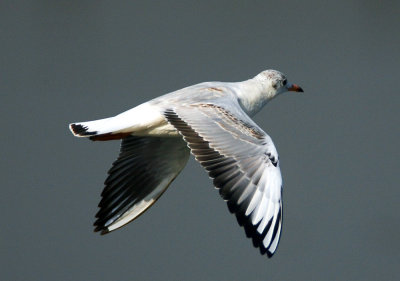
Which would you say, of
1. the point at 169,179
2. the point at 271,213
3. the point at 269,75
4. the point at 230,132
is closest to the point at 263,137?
the point at 230,132

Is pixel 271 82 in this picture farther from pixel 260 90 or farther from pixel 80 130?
pixel 80 130

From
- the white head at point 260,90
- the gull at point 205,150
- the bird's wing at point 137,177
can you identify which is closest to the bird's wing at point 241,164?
the gull at point 205,150

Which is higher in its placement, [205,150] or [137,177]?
[137,177]

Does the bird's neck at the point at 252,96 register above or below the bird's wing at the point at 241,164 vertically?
above

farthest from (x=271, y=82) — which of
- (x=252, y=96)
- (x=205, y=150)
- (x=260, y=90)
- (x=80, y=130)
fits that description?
(x=80, y=130)

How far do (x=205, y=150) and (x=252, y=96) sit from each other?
1.16 meters

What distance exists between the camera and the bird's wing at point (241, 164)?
415cm

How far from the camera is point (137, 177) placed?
530cm

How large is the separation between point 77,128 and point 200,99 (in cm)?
74

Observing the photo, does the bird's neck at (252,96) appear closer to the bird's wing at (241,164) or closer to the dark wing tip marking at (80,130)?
the bird's wing at (241,164)

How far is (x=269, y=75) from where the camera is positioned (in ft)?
19.1

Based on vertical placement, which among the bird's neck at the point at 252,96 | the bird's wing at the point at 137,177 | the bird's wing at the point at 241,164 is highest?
the bird's neck at the point at 252,96

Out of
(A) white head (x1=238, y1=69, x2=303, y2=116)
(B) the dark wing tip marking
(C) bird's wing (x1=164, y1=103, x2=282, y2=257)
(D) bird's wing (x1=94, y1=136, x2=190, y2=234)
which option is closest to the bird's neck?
(A) white head (x1=238, y1=69, x2=303, y2=116)

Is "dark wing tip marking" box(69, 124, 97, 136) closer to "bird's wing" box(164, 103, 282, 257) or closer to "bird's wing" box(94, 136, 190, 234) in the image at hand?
"bird's wing" box(164, 103, 282, 257)
